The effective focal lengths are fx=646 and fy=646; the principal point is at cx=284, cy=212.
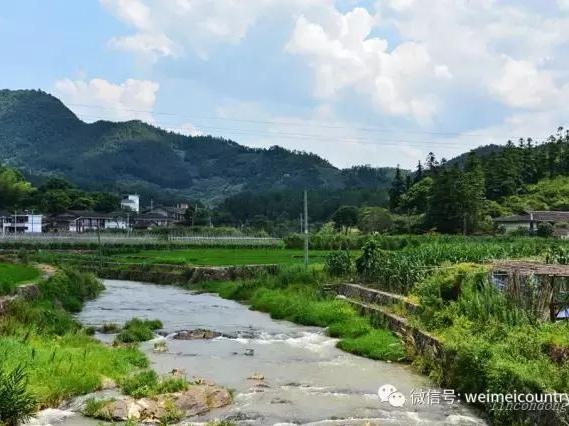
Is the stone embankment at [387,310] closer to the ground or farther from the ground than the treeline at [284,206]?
closer to the ground

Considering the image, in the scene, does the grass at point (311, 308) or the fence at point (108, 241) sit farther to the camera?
the fence at point (108, 241)

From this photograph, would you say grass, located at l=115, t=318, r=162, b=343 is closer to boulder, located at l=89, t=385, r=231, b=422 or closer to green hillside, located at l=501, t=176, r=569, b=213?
boulder, located at l=89, t=385, r=231, b=422

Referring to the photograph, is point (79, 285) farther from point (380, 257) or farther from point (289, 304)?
point (380, 257)

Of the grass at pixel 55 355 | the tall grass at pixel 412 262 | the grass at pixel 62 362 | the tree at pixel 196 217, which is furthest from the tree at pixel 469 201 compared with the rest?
the grass at pixel 62 362

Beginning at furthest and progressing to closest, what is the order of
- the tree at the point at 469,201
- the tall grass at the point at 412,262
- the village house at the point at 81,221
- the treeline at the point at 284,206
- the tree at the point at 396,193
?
the treeline at the point at 284,206, the village house at the point at 81,221, the tree at the point at 396,193, the tree at the point at 469,201, the tall grass at the point at 412,262

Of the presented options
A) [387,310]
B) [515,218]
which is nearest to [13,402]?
[387,310]

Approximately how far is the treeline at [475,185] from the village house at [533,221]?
260 centimetres

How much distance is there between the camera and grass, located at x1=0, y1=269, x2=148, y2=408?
50.4 feet

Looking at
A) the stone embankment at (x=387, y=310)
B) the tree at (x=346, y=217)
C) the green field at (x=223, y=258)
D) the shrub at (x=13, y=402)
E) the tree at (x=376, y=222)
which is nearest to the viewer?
the shrub at (x=13, y=402)

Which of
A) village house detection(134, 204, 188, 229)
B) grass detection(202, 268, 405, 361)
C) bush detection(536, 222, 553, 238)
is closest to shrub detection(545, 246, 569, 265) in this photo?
grass detection(202, 268, 405, 361)

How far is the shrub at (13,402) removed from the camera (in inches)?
498

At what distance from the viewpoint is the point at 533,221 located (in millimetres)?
86750

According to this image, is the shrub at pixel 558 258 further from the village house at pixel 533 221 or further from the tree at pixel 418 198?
the tree at pixel 418 198

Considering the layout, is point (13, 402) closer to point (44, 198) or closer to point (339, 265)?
point (339, 265)
